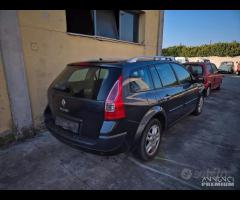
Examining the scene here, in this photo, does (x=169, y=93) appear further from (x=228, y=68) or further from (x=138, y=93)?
(x=228, y=68)

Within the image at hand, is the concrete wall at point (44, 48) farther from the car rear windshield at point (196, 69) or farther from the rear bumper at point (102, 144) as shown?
the car rear windshield at point (196, 69)

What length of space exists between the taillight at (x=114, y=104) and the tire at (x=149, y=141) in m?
0.70

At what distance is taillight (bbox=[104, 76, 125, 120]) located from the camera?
7.56 ft

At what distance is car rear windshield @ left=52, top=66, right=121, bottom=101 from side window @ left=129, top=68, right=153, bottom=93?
0.91 feet

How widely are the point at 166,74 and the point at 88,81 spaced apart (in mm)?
1652

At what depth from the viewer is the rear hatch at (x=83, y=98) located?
2373 mm

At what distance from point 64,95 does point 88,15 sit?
3.77m

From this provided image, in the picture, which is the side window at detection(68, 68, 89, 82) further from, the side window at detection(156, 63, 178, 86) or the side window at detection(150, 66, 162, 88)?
the side window at detection(156, 63, 178, 86)

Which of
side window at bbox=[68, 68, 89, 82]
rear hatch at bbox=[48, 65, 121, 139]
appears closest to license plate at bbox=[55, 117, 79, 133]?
rear hatch at bbox=[48, 65, 121, 139]

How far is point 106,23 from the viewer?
6164mm

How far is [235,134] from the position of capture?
13.8 ft

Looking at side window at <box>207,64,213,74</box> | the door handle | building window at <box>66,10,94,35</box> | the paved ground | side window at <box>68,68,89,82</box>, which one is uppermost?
building window at <box>66,10,94,35</box>

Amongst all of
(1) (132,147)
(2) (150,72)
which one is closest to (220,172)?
(1) (132,147)

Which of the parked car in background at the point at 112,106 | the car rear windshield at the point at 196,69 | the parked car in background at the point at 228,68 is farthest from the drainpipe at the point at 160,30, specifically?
the parked car in background at the point at 228,68
